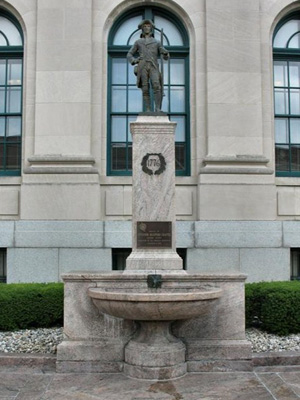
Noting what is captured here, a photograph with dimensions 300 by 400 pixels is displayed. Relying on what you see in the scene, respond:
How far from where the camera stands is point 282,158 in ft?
45.1

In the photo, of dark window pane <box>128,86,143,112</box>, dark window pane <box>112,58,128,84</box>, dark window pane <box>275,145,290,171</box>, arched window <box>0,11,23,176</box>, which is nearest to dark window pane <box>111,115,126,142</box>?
dark window pane <box>128,86,143,112</box>

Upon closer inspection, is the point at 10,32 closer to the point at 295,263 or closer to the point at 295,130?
the point at 295,130

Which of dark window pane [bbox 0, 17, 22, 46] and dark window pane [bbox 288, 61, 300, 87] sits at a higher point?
dark window pane [bbox 0, 17, 22, 46]

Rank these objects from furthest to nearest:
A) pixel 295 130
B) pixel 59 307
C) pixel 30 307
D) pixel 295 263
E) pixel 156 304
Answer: pixel 295 130, pixel 295 263, pixel 59 307, pixel 30 307, pixel 156 304

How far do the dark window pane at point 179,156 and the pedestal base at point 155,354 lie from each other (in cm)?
687

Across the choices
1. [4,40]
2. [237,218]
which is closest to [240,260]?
[237,218]

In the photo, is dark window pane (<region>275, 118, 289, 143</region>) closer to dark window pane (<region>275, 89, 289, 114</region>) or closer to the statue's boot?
dark window pane (<region>275, 89, 289, 114</region>)

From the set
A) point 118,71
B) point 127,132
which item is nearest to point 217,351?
point 127,132

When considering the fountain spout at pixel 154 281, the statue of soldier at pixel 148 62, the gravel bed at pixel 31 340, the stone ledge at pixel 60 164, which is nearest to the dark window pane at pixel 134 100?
the stone ledge at pixel 60 164

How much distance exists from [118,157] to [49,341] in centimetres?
632

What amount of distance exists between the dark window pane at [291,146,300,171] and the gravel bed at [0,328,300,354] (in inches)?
244

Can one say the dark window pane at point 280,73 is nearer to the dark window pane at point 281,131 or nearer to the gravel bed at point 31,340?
the dark window pane at point 281,131

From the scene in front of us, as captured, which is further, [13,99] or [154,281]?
[13,99]

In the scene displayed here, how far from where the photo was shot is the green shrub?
9.01m
